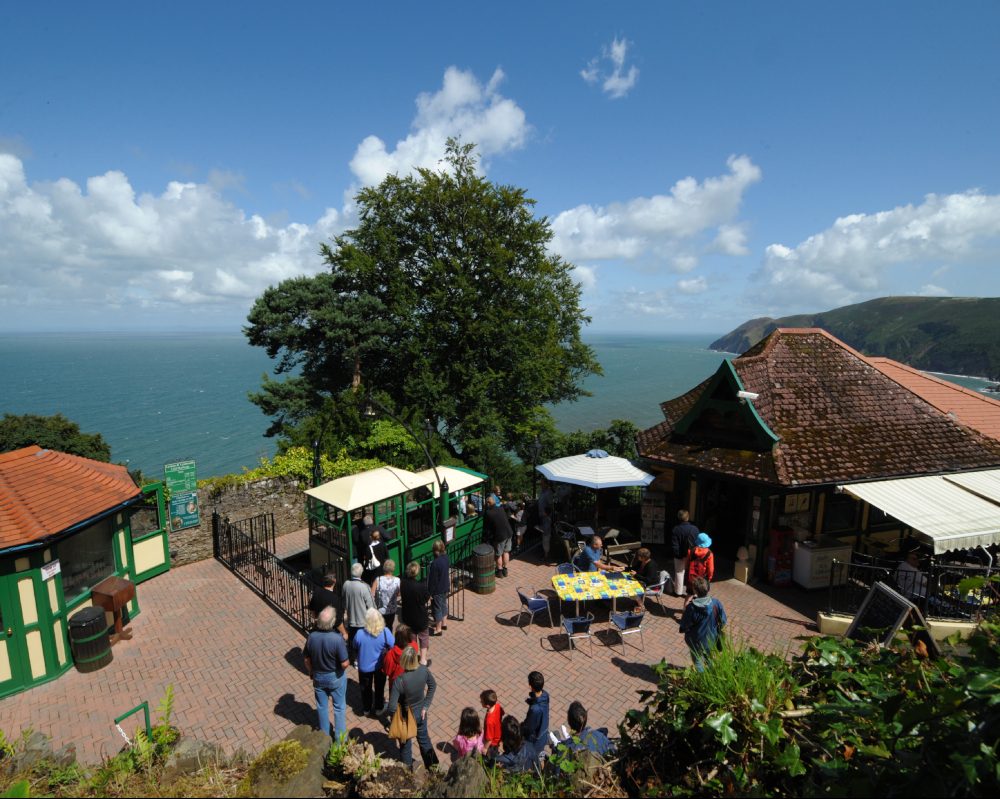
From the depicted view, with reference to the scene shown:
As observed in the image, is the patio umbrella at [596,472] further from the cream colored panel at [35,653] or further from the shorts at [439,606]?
the cream colored panel at [35,653]

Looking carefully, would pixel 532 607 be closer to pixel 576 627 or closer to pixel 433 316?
pixel 576 627

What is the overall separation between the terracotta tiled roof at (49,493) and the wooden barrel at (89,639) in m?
A: 1.50

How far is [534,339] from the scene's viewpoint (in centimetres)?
2455

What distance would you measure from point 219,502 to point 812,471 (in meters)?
14.0

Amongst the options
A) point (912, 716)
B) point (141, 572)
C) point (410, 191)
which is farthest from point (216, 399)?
point (912, 716)

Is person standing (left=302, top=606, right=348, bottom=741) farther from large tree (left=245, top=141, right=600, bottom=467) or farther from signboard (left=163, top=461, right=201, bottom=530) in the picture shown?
large tree (left=245, top=141, right=600, bottom=467)

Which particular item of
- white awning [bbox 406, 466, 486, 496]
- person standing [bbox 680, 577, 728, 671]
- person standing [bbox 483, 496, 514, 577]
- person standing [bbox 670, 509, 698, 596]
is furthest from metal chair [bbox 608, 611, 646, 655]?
white awning [bbox 406, 466, 486, 496]

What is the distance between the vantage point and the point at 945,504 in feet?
34.6

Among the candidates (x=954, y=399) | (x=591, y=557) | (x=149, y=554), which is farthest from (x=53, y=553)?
(x=954, y=399)

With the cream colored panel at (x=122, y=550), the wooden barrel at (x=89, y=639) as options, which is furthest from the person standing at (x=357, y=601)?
the cream colored panel at (x=122, y=550)

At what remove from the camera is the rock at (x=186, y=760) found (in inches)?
185

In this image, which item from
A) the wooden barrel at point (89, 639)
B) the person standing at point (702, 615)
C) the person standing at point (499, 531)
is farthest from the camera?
the person standing at point (499, 531)

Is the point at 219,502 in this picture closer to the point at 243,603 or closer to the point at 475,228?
the point at 243,603

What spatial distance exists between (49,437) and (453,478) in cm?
1887
